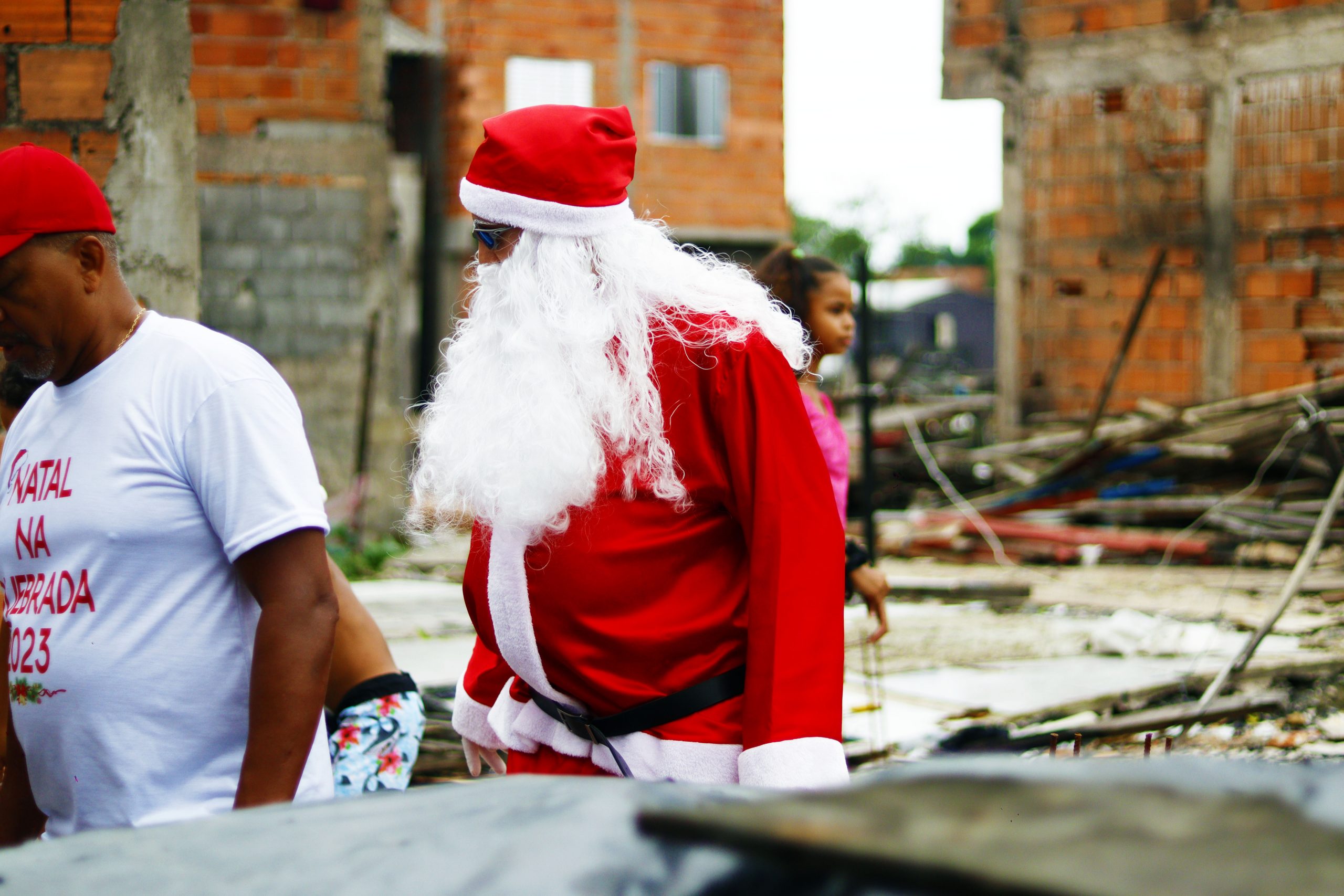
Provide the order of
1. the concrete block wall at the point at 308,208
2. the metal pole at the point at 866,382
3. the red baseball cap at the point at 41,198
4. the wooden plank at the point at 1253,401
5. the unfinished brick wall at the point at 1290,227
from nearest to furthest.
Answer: the red baseball cap at the point at 41,198
the metal pole at the point at 866,382
the concrete block wall at the point at 308,208
the wooden plank at the point at 1253,401
the unfinished brick wall at the point at 1290,227

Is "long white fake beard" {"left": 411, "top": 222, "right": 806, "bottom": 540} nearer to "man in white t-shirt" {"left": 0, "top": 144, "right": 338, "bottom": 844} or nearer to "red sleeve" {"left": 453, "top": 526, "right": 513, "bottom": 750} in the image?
"red sleeve" {"left": 453, "top": 526, "right": 513, "bottom": 750}

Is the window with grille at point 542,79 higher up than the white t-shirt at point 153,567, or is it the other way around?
the window with grille at point 542,79

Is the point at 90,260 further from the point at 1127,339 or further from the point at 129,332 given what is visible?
the point at 1127,339

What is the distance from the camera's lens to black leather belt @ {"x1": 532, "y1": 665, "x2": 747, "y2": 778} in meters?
1.96

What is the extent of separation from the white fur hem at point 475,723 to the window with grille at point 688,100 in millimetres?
18725

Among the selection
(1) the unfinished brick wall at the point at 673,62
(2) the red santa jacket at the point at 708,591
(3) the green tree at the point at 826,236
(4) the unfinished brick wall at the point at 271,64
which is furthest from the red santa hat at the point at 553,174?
(3) the green tree at the point at 826,236

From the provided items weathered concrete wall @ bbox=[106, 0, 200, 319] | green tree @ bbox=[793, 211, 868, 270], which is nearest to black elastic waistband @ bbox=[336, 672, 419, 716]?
weathered concrete wall @ bbox=[106, 0, 200, 319]

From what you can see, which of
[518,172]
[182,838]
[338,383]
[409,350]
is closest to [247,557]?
[518,172]

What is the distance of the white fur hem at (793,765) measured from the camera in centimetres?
181

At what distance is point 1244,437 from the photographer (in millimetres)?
9312

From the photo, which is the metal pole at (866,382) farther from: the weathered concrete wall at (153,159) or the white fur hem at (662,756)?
the white fur hem at (662,756)

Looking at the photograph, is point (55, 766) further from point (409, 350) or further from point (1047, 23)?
point (409, 350)

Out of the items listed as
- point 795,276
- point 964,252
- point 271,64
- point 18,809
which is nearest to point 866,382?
point 795,276

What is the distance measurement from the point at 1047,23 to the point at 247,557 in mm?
11044
